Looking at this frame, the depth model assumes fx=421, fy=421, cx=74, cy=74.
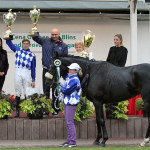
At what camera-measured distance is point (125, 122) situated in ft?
32.6

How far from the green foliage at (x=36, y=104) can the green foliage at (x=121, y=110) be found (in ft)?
4.99

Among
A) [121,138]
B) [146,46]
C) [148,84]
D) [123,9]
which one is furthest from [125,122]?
[146,46]

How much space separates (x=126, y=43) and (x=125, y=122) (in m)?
5.08

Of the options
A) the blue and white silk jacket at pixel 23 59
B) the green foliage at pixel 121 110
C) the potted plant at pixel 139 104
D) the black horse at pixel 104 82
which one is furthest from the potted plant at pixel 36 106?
the potted plant at pixel 139 104

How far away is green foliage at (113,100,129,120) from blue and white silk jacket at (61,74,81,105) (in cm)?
170

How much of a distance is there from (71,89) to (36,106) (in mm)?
1605

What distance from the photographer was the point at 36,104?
31.9ft

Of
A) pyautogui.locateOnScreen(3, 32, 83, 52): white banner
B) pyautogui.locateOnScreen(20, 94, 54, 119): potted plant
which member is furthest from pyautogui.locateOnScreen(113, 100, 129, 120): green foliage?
pyautogui.locateOnScreen(3, 32, 83, 52): white banner

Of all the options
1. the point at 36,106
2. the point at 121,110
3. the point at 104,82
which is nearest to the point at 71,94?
the point at 104,82

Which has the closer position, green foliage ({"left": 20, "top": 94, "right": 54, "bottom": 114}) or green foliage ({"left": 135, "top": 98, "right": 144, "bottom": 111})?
green foliage ({"left": 20, "top": 94, "right": 54, "bottom": 114})

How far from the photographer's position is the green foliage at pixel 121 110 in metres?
9.82

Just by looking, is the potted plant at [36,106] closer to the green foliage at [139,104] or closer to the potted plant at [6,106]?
the potted plant at [6,106]

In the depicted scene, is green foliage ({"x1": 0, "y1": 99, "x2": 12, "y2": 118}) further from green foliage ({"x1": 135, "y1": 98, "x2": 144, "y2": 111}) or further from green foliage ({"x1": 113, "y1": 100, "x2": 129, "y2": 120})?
green foliage ({"x1": 135, "y1": 98, "x2": 144, "y2": 111})

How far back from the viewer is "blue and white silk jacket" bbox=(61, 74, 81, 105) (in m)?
8.36
